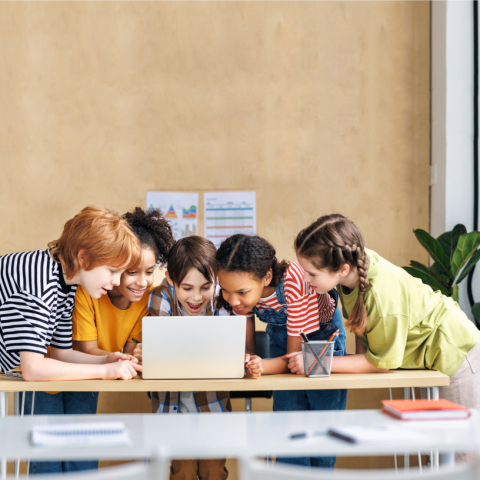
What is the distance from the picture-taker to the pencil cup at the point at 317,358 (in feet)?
5.03

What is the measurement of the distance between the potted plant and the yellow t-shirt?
4.58ft

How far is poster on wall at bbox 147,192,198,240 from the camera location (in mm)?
3094

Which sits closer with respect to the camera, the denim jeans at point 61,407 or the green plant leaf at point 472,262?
the denim jeans at point 61,407

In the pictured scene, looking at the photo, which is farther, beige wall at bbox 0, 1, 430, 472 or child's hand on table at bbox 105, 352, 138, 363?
beige wall at bbox 0, 1, 430, 472

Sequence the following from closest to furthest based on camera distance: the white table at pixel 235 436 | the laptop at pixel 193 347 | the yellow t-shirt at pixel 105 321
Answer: the white table at pixel 235 436
the laptop at pixel 193 347
the yellow t-shirt at pixel 105 321

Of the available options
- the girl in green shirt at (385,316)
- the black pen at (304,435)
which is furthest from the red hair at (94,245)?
the black pen at (304,435)

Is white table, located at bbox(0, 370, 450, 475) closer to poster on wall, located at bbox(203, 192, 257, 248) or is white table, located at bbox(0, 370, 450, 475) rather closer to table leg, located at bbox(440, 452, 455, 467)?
table leg, located at bbox(440, 452, 455, 467)

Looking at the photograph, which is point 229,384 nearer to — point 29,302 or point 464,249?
point 29,302

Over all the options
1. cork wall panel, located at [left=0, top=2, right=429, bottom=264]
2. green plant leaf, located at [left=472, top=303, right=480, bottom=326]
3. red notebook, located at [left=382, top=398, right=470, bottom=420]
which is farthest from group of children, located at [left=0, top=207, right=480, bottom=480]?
cork wall panel, located at [left=0, top=2, right=429, bottom=264]

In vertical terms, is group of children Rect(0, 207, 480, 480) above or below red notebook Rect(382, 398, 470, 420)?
above

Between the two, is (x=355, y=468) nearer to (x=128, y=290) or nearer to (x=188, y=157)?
(x=128, y=290)

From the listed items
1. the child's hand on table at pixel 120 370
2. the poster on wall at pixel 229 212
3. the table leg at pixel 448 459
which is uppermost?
the poster on wall at pixel 229 212

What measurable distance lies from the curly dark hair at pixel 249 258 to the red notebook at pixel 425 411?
664 mm

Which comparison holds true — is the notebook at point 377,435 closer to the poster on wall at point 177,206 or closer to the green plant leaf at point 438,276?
the green plant leaf at point 438,276
